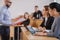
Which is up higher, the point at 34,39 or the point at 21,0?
the point at 21,0

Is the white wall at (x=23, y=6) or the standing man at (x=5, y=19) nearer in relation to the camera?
the standing man at (x=5, y=19)

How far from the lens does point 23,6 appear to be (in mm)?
8500

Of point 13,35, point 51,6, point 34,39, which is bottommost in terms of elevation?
point 13,35

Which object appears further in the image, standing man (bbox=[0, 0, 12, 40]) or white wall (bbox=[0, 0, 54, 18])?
white wall (bbox=[0, 0, 54, 18])

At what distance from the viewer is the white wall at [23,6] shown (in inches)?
331

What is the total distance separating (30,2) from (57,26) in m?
6.30

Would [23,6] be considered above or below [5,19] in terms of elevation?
above

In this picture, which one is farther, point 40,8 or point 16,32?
→ point 40,8

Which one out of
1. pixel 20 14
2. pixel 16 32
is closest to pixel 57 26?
pixel 16 32

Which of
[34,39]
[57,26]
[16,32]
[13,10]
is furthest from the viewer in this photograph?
[13,10]

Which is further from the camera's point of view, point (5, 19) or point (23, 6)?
point (23, 6)

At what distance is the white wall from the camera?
27.6ft

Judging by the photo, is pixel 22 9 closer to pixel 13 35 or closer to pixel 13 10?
pixel 13 10

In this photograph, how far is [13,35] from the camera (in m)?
5.57
